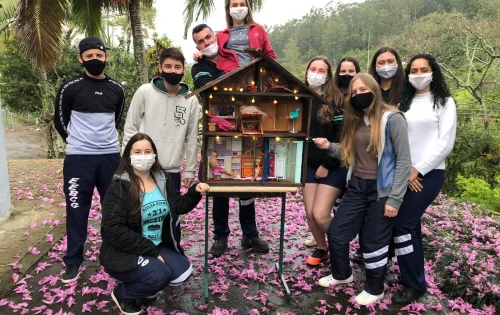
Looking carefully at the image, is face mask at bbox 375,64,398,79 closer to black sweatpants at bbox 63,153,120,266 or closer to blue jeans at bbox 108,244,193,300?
blue jeans at bbox 108,244,193,300

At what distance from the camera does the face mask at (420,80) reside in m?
3.15

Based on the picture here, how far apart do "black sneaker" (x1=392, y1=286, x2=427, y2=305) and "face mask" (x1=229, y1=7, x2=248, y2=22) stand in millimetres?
3090

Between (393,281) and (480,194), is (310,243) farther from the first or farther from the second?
(480,194)

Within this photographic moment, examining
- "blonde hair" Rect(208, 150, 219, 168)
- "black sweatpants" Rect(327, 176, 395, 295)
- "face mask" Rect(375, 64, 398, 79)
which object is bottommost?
"black sweatpants" Rect(327, 176, 395, 295)

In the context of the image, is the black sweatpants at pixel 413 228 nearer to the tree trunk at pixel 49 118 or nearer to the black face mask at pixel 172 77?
the black face mask at pixel 172 77

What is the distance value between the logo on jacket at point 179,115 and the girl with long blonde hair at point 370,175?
1.33 metres

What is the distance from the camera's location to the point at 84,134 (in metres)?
3.50

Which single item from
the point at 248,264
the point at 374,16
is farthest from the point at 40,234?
the point at 374,16

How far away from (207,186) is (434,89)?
2.18 metres

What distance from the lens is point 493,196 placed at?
21.7 feet

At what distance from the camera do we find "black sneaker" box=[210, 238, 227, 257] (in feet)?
13.7

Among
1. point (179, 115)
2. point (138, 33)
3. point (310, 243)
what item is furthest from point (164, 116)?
point (138, 33)

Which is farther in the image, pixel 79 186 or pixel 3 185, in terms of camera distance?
pixel 3 185

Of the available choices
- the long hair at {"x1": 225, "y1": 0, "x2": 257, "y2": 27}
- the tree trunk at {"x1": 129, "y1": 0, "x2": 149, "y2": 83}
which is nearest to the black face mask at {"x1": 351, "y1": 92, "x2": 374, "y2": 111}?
the long hair at {"x1": 225, "y1": 0, "x2": 257, "y2": 27}
